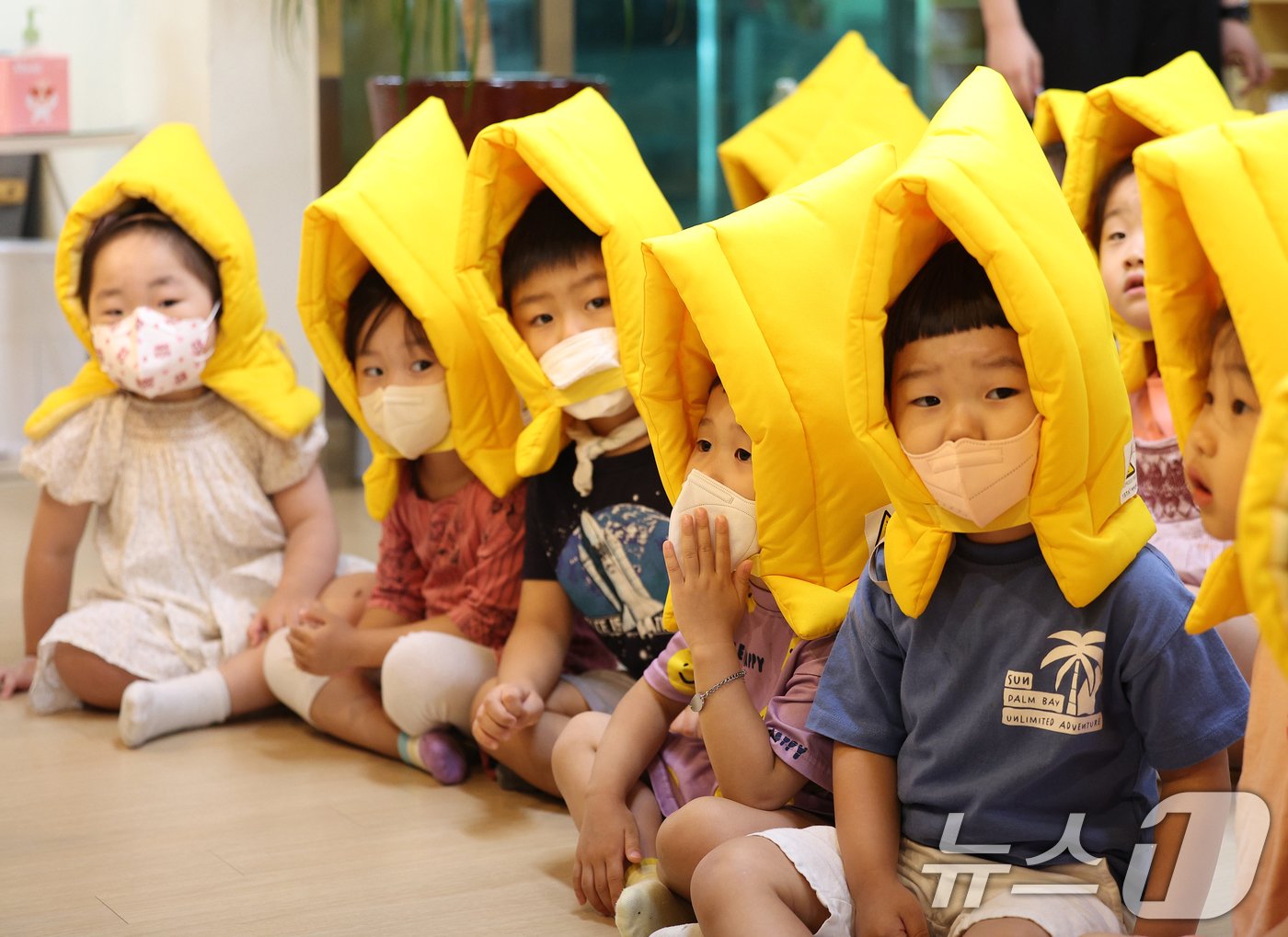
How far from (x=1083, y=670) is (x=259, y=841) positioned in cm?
96

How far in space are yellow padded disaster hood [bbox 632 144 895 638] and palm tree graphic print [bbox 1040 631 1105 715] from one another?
266mm

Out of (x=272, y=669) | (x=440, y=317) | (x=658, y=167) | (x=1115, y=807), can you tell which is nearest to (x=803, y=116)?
(x=440, y=317)

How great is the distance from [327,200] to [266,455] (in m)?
0.54

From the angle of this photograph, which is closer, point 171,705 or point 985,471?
point 985,471

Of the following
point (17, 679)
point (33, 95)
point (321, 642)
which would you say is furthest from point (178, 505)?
point (33, 95)

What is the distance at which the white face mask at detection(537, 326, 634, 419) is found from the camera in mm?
1740

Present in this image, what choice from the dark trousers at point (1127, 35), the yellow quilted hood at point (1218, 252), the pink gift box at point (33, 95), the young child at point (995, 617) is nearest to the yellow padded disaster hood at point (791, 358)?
the young child at point (995, 617)

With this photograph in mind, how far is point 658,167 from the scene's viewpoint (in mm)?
4926

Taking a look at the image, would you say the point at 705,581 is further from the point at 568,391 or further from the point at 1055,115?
the point at 1055,115

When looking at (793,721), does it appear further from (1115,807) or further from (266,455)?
(266,455)

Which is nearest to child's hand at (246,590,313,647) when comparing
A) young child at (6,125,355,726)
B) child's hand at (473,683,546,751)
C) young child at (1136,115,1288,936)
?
young child at (6,125,355,726)

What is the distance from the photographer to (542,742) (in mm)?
1774

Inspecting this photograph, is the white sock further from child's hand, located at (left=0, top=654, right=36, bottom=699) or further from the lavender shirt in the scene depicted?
the lavender shirt

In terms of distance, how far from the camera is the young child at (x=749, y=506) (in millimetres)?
1372
